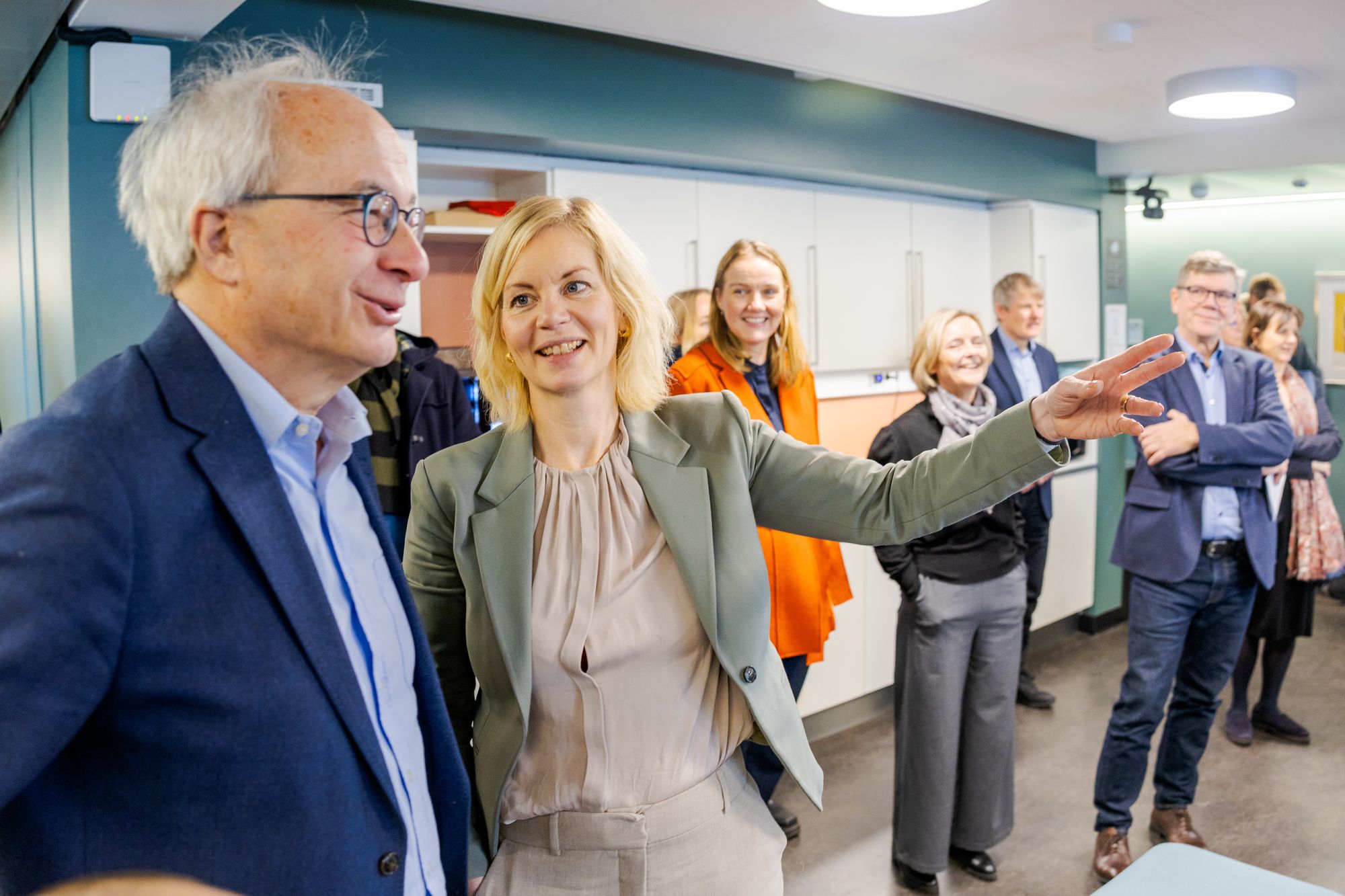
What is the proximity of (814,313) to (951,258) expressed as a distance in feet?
3.84

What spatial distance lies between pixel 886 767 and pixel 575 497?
113 inches

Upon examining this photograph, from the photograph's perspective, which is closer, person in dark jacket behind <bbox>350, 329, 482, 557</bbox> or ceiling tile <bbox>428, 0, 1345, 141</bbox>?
person in dark jacket behind <bbox>350, 329, 482, 557</bbox>

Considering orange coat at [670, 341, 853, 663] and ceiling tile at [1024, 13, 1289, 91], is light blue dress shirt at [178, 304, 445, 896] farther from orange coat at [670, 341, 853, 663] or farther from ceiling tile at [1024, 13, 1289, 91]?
ceiling tile at [1024, 13, 1289, 91]

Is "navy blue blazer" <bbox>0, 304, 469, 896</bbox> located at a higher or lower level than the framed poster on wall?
lower

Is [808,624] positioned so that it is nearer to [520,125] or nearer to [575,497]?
[575,497]

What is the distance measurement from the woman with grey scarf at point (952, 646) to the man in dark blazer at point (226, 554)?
2.02m

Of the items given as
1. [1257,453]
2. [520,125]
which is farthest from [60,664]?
[1257,453]

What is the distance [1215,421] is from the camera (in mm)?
3146

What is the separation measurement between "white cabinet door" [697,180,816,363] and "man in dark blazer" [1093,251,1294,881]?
1.37 meters

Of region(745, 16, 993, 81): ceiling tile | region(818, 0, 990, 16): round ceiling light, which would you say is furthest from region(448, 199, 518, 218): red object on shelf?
region(818, 0, 990, 16): round ceiling light

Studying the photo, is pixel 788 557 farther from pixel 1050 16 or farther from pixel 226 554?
pixel 226 554

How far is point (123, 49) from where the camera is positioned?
2590 millimetres

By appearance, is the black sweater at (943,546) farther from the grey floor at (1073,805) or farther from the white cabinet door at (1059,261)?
the white cabinet door at (1059,261)

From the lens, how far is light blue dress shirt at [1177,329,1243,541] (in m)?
3.04
